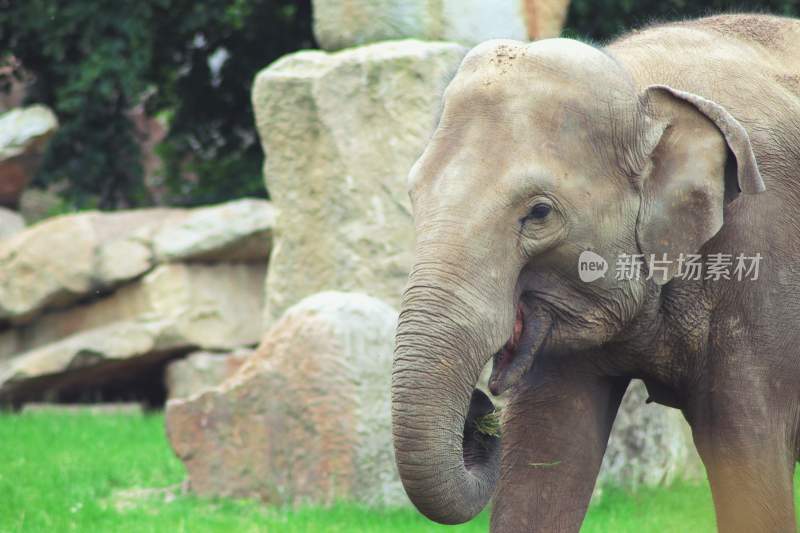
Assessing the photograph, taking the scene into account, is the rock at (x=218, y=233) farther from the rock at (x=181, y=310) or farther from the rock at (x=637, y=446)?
the rock at (x=637, y=446)

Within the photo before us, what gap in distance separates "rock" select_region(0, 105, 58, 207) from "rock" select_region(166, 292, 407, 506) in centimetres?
611

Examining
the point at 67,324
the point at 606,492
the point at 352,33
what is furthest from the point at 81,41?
the point at 606,492

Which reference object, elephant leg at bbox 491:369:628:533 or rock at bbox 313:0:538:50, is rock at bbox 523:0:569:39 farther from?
elephant leg at bbox 491:369:628:533

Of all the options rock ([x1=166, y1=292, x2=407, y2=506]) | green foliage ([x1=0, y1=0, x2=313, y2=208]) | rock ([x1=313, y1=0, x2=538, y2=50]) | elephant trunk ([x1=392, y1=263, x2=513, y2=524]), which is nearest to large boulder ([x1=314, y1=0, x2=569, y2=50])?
rock ([x1=313, y1=0, x2=538, y2=50])

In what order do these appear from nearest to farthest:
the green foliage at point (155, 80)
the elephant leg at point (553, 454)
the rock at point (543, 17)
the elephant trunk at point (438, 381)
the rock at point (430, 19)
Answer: the elephant trunk at point (438, 381) → the elephant leg at point (553, 454) → the rock at point (430, 19) → the rock at point (543, 17) → the green foliage at point (155, 80)

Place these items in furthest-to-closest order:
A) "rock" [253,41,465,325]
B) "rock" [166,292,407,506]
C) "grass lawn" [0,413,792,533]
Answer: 1. "rock" [253,41,465,325]
2. "rock" [166,292,407,506]
3. "grass lawn" [0,413,792,533]

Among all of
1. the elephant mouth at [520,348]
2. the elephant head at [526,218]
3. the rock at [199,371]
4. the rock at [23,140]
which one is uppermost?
the elephant head at [526,218]

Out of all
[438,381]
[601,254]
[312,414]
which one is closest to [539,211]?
[601,254]

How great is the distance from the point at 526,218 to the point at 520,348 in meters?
0.43

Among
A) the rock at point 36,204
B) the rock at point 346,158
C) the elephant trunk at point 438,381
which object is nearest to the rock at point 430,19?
the rock at point 346,158

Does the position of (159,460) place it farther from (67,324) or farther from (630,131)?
(630,131)

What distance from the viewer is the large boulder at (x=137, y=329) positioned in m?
12.0

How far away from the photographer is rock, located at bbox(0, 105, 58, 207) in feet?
42.5

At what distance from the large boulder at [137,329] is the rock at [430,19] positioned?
3648mm
